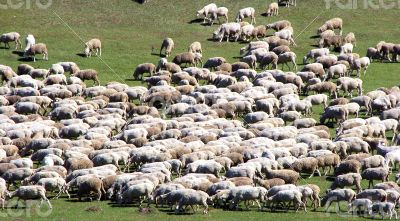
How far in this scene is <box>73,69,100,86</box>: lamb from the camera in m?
56.7

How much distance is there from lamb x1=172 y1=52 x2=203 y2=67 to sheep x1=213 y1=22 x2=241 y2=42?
5.05 meters

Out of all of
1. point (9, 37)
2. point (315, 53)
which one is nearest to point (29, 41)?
point (9, 37)

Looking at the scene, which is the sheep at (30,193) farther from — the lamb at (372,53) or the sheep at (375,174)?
the lamb at (372,53)

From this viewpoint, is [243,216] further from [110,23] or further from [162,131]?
[110,23]

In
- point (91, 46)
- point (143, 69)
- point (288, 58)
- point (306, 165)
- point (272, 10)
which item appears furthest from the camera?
point (272, 10)

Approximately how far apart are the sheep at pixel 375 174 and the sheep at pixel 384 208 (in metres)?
3.48

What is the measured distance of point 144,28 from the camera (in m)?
67.2

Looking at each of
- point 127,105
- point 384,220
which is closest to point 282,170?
point 384,220

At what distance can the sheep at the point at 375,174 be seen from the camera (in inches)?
1551

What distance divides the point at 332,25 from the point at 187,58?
453 inches

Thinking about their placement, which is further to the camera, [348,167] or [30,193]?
[348,167]

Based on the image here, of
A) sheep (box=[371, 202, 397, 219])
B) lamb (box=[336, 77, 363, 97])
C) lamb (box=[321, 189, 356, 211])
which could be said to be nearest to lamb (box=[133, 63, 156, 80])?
lamb (box=[336, 77, 363, 97])

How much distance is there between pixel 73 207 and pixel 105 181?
86.0 inches

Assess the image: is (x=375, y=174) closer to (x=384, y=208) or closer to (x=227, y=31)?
(x=384, y=208)
